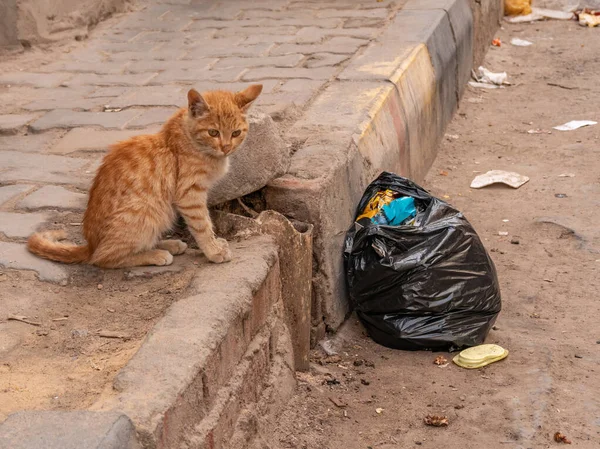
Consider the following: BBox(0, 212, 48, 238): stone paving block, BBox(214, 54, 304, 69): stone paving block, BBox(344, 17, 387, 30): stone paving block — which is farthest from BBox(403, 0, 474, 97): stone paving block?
BBox(0, 212, 48, 238): stone paving block

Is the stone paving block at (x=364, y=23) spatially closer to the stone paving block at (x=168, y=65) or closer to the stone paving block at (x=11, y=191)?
the stone paving block at (x=168, y=65)

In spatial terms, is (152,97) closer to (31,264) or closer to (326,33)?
(326,33)

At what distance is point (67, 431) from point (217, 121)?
163 cm

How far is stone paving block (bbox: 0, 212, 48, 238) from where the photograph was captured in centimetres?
385

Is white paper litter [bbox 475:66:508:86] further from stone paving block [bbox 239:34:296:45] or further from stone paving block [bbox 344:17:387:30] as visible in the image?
stone paving block [bbox 239:34:296:45]

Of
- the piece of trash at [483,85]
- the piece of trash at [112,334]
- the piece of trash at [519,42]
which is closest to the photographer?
the piece of trash at [112,334]

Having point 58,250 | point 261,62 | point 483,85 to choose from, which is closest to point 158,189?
Result: point 58,250

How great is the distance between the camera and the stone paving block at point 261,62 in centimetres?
606

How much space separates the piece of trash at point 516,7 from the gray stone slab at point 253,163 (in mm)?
6791

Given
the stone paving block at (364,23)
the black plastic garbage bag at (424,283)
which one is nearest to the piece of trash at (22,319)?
the black plastic garbage bag at (424,283)

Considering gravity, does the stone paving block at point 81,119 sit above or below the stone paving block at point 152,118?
above

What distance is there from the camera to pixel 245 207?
13.6 ft

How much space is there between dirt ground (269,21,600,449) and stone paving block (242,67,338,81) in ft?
3.72

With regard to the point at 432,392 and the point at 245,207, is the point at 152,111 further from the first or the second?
the point at 432,392
